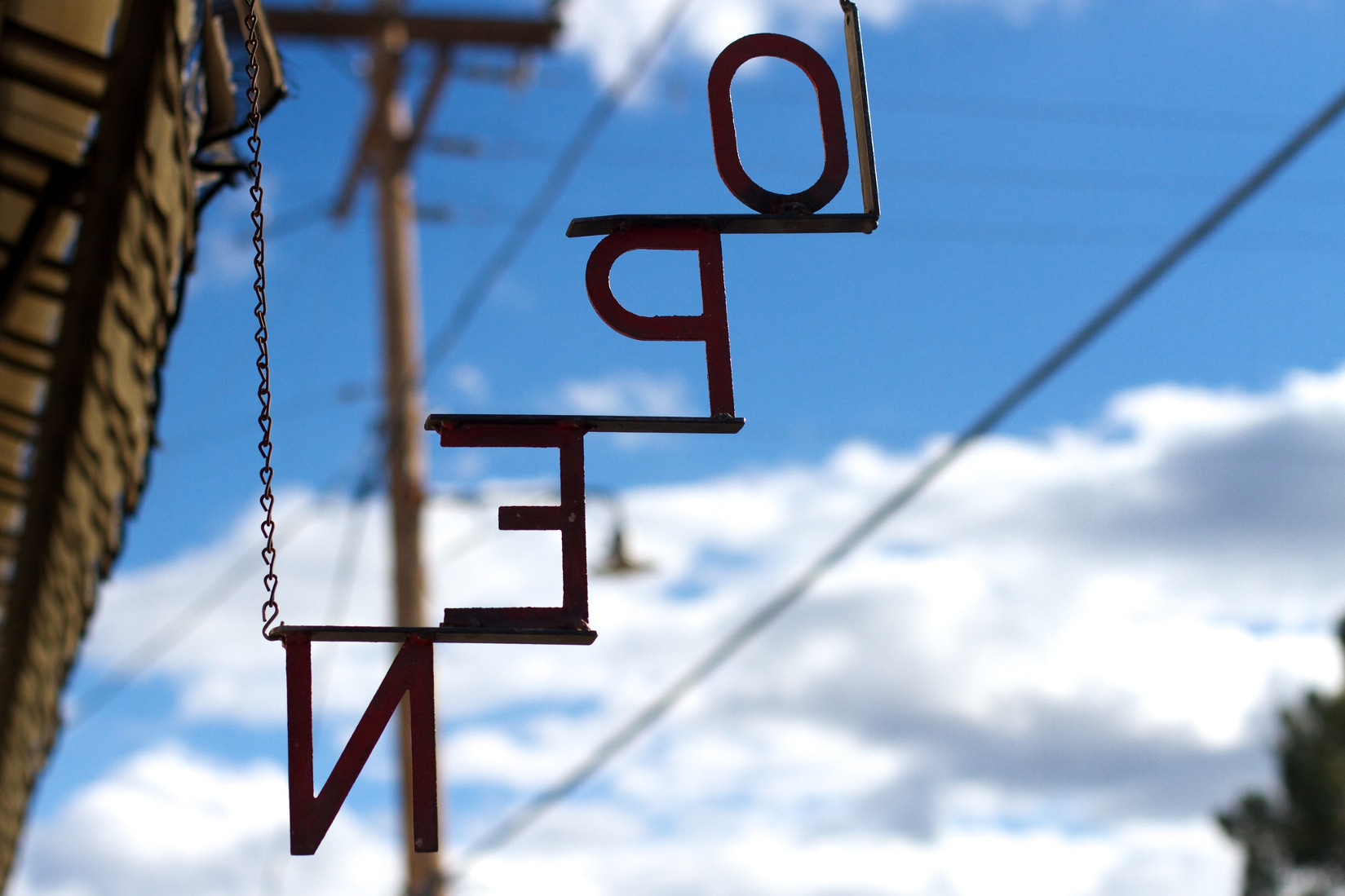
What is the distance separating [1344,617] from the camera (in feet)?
156

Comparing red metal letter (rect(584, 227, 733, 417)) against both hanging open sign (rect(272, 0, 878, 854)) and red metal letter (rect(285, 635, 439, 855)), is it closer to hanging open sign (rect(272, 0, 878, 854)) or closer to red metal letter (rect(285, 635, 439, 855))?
hanging open sign (rect(272, 0, 878, 854))

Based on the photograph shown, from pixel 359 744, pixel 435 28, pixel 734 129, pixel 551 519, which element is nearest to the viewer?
pixel 359 744

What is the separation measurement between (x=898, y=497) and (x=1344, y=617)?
4561 centimetres

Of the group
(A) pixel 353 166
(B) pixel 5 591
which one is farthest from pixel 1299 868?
(B) pixel 5 591

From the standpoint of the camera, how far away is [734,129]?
3.89 metres

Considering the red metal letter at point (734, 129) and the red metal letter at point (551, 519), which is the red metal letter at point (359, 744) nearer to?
the red metal letter at point (551, 519)

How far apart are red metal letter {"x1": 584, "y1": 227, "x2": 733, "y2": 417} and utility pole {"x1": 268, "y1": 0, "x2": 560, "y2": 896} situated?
613 cm

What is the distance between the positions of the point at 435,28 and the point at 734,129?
7070 millimetres

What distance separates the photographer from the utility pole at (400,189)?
388 inches

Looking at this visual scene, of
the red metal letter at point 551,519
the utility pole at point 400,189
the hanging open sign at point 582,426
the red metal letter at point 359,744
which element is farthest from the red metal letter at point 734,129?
the utility pole at point 400,189

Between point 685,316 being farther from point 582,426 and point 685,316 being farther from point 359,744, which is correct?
point 359,744

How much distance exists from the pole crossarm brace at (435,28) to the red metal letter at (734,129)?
6681 mm

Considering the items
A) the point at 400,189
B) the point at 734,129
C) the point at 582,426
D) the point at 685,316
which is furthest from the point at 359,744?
the point at 400,189

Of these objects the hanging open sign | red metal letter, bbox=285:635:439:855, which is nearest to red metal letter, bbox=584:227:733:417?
the hanging open sign
